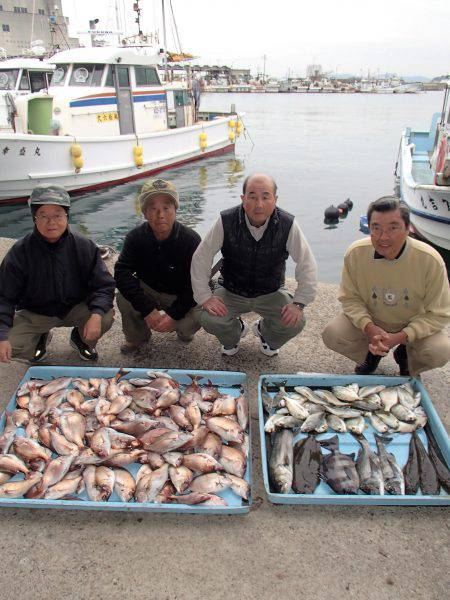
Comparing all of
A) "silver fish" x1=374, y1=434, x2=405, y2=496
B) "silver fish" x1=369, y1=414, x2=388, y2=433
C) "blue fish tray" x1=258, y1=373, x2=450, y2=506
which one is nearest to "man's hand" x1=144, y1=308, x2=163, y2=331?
"blue fish tray" x1=258, y1=373, x2=450, y2=506

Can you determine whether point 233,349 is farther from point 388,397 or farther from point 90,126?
point 90,126

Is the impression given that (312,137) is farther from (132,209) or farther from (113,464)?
(113,464)

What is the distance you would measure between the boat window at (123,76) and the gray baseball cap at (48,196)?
11.0 metres

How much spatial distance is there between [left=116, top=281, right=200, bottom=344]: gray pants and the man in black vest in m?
0.19

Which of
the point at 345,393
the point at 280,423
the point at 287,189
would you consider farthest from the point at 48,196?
the point at 287,189

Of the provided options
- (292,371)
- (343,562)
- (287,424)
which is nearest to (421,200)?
→ (292,371)

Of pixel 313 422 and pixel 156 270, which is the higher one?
pixel 156 270

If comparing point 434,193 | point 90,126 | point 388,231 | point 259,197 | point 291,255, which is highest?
point 90,126

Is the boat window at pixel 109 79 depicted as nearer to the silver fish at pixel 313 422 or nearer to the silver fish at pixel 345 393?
the silver fish at pixel 345 393

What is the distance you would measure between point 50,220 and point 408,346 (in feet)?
8.55

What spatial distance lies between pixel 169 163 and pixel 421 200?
9.52 metres

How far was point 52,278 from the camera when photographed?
3.14 meters

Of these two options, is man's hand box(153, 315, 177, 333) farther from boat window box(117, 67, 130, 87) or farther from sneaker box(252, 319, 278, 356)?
boat window box(117, 67, 130, 87)

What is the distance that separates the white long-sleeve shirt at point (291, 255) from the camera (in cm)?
313
